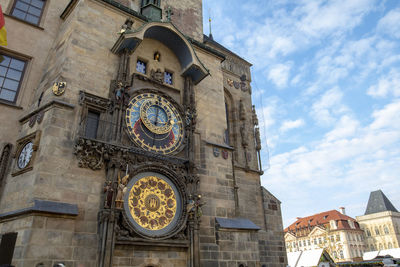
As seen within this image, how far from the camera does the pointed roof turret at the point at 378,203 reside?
60.1 meters

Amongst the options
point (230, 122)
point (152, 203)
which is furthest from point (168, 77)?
point (230, 122)

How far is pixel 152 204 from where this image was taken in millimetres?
8602

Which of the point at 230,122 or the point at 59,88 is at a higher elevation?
the point at 230,122

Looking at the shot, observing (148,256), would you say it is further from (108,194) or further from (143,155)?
(143,155)

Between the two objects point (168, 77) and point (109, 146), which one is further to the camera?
point (168, 77)

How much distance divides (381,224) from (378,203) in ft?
17.4

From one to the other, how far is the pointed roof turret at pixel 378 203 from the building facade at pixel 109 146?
6020cm

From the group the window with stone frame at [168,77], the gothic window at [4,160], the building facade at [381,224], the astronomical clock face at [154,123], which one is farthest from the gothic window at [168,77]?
the building facade at [381,224]

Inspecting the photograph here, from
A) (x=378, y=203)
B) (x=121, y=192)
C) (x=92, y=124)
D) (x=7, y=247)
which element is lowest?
(x=7, y=247)

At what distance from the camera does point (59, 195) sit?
7.20 m

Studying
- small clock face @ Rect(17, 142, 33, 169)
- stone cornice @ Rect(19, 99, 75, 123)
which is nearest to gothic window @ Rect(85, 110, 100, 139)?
stone cornice @ Rect(19, 99, 75, 123)

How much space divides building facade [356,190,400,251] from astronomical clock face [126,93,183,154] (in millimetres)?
59388

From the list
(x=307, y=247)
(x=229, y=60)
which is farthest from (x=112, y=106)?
(x=307, y=247)

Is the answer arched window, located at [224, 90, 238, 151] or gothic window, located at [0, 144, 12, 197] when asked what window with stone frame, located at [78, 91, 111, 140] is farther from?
arched window, located at [224, 90, 238, 151]
